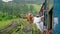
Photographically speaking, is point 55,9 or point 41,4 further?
point 41,4

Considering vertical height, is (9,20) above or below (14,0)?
below

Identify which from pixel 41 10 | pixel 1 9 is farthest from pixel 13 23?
pixel 41 10

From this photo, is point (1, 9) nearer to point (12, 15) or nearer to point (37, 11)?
point (12, 15)

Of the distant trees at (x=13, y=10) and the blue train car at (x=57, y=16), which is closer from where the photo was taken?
the blue train car at (x=57, y=16)

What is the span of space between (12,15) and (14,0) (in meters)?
0.33

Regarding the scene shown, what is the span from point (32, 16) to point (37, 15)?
0.35 feet

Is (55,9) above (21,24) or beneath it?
above

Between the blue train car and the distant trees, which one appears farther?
the distant trees

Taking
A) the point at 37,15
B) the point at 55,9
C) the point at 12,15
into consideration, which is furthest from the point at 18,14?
the point at 55,9

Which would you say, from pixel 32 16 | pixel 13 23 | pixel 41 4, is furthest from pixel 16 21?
pixel 41 4

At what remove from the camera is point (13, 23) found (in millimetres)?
4141

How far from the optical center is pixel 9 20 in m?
4.13

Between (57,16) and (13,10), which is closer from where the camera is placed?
A: (57,16)

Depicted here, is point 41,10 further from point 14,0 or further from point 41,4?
point 14,0
